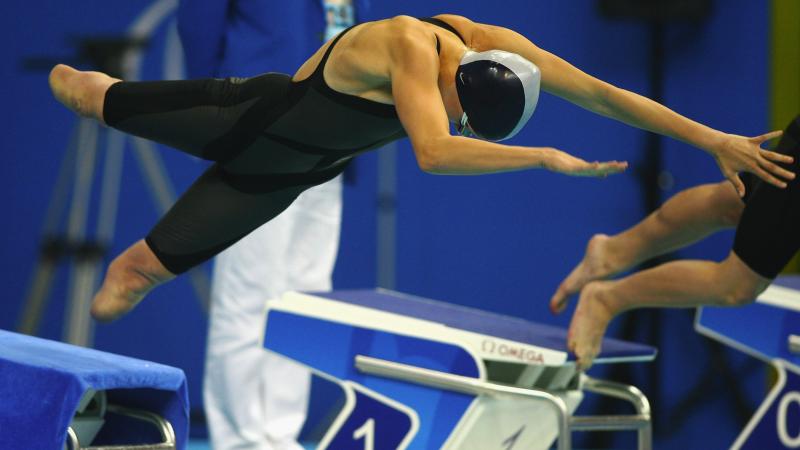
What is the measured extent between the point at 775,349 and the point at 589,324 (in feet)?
2.54

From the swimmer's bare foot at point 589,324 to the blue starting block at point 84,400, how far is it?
1.20m

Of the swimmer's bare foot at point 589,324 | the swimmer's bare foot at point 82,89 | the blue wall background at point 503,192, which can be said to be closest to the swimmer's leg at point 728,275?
the swimmer's bare foot at point 589,324

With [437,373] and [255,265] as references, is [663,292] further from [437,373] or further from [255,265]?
[255,265]

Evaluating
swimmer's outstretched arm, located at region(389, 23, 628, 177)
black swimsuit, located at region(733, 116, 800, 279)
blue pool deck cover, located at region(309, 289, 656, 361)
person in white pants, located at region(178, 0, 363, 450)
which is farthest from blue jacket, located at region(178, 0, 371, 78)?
black swimsuit, located at region(733, 116, 800, 279)

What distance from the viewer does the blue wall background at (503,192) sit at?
5609mm

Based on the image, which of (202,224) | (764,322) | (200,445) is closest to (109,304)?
(202,224)

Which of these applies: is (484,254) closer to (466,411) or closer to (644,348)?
(644,348)

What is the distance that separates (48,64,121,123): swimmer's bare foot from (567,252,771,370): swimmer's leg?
144 cm

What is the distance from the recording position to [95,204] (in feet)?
18.5

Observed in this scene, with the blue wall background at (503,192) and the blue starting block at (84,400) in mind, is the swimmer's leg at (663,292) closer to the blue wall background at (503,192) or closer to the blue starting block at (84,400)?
the blue starting block at (84,400)

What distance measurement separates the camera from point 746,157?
2.91 m

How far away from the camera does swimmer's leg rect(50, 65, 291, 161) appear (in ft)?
10.2

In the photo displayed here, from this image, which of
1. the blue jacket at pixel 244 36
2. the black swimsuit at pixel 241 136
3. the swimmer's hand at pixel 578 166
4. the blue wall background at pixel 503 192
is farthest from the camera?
the blue wall background at pixel 503 192

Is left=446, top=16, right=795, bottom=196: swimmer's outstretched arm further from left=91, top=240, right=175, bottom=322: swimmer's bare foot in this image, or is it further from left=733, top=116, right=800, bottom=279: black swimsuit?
left=91, top=240, right=175, bottom=322: swimmer's bare foot
